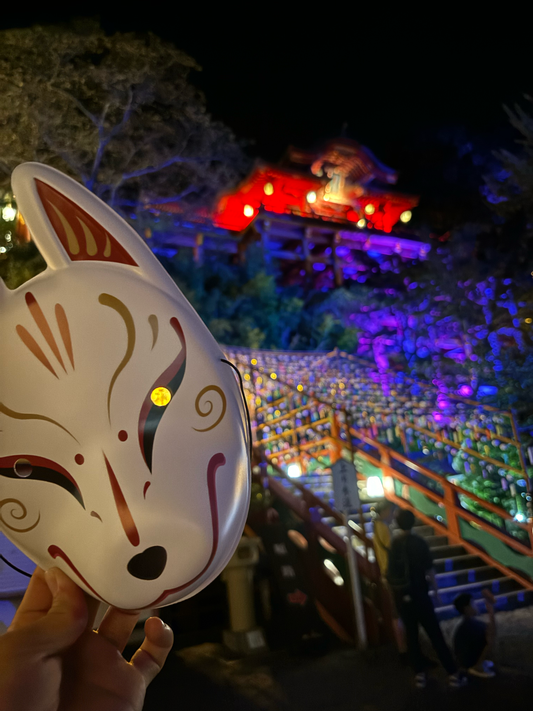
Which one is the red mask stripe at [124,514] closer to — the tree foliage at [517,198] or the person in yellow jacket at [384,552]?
the person in yellow jacket at [384,552]

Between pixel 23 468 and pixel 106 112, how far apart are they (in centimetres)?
566

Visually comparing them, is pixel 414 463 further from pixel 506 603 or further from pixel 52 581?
pixel 52 581

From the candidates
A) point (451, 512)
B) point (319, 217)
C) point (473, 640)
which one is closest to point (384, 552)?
point (473, 640)

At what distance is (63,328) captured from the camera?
2.65 ft

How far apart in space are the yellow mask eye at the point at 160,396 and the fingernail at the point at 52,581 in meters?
0.34

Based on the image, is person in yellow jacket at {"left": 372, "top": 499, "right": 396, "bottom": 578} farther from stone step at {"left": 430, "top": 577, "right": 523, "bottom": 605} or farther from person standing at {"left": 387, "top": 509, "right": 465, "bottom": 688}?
stone step at {"left": 430, "top": 577, "right": 523, "bottom": 605}

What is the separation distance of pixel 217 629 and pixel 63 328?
3394 mm

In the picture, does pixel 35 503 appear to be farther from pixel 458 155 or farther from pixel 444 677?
pixel 458 155

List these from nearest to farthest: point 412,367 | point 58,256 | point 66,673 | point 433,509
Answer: point 66,673, point 58,256, point 433,509, point 412,367

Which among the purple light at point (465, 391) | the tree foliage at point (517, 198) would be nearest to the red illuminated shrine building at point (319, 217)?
the tree foliage at point (517, 198)

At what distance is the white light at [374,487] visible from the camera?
185 inches

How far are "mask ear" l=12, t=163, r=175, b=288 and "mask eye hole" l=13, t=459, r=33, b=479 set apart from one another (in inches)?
13.8

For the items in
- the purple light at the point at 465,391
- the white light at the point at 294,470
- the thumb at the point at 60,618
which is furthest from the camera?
the purple light at the point at 465,391

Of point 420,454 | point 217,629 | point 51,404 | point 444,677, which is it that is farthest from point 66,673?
point 420,454
